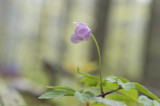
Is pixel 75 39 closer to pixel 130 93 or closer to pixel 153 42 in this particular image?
pixel 130 93

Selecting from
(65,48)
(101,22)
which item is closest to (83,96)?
(101,22)

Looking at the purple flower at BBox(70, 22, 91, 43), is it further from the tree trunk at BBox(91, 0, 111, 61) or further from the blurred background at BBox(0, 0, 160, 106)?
the tree trunk at BBox(91, 0, 111, 61)

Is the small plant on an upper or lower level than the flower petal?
lower

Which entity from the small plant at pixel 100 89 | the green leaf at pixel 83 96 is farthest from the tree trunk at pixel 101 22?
the green leaf at pixel 83 96

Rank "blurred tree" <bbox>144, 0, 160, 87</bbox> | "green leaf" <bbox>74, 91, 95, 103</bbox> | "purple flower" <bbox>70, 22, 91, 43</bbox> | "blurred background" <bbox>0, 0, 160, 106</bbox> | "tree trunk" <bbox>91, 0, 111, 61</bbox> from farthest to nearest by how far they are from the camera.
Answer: "blurred tree" <bbox>144, 0, 160, 87</bbox>, "tree trunk" <bbox>91, 0, 111, 61</bbox>, "blurred background" <bbox>0, 0, 160, 106</bbox>, "purple flower" <bbox>70, 22, 91, 43</bbox>, "green leaf" <bbox>74, 91, 95, 103</bbox>

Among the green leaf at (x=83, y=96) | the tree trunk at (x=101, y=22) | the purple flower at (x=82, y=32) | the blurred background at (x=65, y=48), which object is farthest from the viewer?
the tree trunk at (x=101, y=22)

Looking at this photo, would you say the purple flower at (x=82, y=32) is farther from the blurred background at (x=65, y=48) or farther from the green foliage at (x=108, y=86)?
the blurred background at (x=65, y=48)

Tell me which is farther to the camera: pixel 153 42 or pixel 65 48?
pixel 65 48

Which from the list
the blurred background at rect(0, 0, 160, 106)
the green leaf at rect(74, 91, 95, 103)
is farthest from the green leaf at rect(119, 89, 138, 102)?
the blurred background at rect(0, 0, 160, 106)

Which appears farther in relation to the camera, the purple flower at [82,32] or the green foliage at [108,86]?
Result: the purple flower at [82,32]
